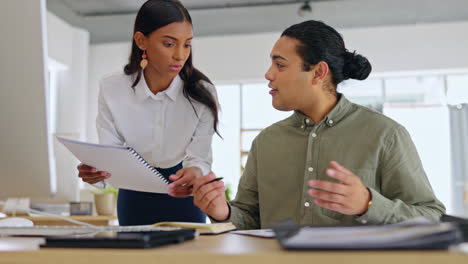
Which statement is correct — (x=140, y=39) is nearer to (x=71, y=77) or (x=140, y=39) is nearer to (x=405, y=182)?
(x=405, y=182)

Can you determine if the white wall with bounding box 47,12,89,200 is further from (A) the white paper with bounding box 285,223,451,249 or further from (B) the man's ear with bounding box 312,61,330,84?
(A) the white paper with bounding box 285,223,451,249

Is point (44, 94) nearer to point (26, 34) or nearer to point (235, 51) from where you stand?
point (26, 34)

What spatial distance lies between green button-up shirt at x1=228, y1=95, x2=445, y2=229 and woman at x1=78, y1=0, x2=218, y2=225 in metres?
0.19

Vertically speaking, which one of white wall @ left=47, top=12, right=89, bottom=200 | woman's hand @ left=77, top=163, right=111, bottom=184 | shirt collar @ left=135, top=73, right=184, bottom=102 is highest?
white wall @ left=47, top=12, right=89, bottom=200

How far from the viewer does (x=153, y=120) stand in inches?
70.2

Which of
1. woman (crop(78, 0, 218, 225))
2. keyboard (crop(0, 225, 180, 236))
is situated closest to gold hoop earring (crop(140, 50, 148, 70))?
woman (crop(78, 0, 218, 225))

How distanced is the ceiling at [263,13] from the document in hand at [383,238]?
5.70 metres

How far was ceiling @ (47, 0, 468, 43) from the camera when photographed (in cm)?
621

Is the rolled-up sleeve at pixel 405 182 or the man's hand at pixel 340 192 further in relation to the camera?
the rolled-up sleeve at pixel 405 182

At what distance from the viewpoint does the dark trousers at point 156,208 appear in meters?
1.74

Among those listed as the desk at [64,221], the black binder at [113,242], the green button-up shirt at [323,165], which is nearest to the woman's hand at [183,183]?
the green button-up shirt at [323,165]

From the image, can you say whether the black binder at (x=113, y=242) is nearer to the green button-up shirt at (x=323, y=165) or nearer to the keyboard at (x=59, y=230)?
the keyboard at (x=59, y=230)

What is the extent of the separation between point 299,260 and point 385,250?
9 centimetres

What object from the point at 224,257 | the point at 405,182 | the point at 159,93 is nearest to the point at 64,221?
the point at 159,93
